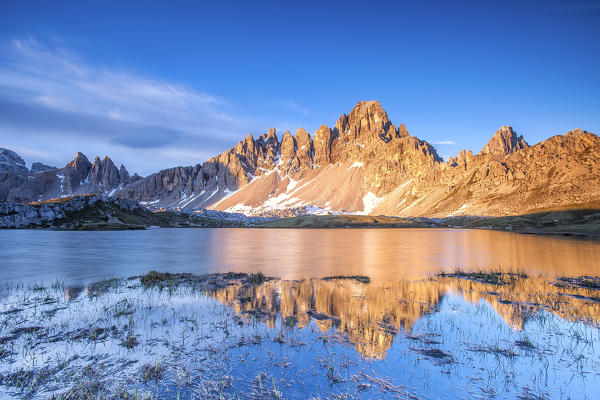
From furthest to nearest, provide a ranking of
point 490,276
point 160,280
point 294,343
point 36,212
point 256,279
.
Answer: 1. point 36,212
2. point 490,276
3. point 256,279
4. point 160,280
5. point 294,343

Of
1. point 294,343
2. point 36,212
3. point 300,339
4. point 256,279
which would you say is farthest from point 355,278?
point 36,212

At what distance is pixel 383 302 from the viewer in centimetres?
1602

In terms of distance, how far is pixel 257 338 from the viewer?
1114cm

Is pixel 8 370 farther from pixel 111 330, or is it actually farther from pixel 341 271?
pixel 341 271

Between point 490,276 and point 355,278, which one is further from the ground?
point 490,276

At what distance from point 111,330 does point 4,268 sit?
A: 2606 centimetres

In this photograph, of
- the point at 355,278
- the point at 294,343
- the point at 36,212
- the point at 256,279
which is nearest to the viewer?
the point at 294,343

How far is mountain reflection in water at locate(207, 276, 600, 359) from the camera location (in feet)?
40.8

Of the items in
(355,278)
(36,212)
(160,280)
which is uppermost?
(36,212)

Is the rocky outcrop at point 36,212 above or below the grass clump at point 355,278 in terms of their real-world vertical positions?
above

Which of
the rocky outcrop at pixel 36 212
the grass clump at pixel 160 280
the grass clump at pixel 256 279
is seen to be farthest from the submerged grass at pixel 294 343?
the rocky outcrop at pixel 36 212

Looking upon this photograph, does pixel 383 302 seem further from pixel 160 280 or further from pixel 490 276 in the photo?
pixel 160 280

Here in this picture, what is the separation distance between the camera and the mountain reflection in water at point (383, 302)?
12445 mm

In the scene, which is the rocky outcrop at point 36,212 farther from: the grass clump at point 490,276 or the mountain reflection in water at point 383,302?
the grass clump at point 490,276
